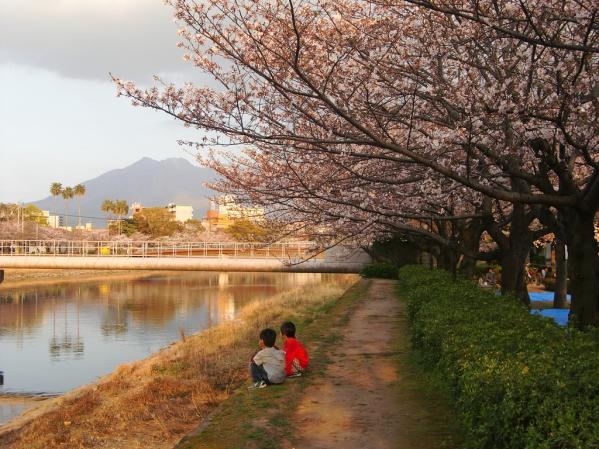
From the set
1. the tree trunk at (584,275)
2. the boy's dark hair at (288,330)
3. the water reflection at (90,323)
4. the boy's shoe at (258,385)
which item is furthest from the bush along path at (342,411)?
the water reflection at (90,323)

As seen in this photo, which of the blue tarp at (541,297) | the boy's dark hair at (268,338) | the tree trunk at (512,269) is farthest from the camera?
the blue tarp at (541,297)

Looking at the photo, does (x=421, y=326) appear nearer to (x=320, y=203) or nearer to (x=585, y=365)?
(x=320, y=203)

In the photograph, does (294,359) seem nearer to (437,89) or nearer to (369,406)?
(369,406)

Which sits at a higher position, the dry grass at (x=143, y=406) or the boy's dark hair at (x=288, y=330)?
the boy's dark hair at (x=288, y=330)

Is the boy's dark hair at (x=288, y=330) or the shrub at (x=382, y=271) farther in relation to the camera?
the shrub at (x=382, y=271)

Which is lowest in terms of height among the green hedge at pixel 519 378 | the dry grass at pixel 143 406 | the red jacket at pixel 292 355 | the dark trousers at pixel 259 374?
the dry grass at pixel 143 406

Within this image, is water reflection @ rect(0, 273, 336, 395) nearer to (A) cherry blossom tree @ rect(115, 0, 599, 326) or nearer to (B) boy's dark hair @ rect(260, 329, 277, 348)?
A: (B) boy's dark hair @ rect(260, 329, 277, 348)

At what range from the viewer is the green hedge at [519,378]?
12.7 feet

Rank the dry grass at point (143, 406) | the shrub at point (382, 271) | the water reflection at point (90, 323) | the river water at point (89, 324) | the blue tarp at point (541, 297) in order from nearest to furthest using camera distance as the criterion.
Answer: the dry grass at point (143, 406), the river water at point (89, 324), the water reflection at point (90, 323), the blue tarp at point (541, 297), the shrub at point (382, 271)

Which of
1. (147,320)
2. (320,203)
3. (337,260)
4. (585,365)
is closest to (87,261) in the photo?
(147,320)

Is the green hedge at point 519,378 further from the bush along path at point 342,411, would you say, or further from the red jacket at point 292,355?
the red jacket at point 292,355

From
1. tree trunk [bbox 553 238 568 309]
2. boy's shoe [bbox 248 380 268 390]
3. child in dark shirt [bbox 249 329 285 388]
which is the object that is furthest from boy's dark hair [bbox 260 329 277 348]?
tree trunk [bbox 553 238 568 309]

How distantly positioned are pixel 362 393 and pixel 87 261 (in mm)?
38532

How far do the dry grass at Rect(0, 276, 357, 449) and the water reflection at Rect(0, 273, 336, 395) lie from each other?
5.20m
